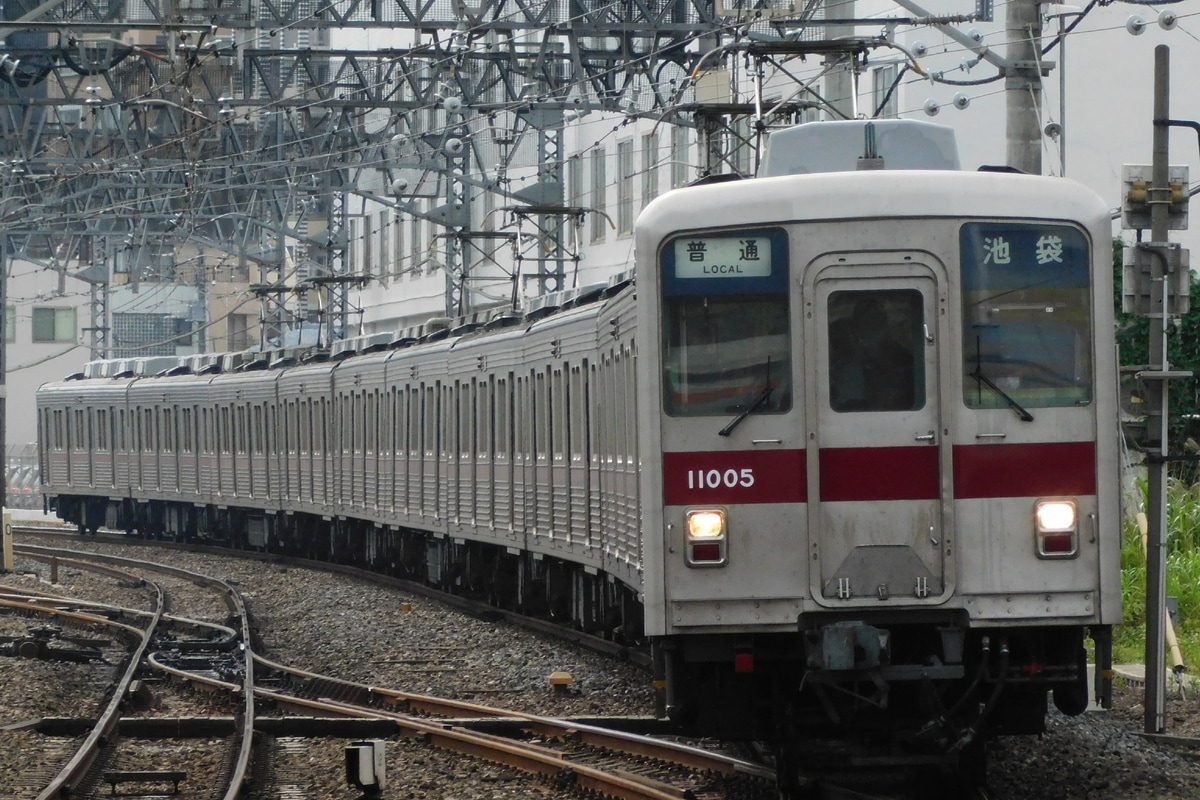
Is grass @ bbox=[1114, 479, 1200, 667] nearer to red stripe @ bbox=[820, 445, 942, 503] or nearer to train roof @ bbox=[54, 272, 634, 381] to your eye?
train roof @ bbox=[54, 272, 634, 381]

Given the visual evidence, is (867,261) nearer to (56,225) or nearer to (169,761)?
(169,761)

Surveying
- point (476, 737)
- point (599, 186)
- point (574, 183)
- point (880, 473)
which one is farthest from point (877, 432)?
point (574, 183)

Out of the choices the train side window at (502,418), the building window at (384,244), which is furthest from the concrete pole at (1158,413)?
the building window at (384,244)

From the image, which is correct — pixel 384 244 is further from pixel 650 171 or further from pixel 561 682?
pixel 561 682

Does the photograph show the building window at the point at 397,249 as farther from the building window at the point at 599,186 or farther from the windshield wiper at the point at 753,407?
the windshield wiper at the point at 753,407

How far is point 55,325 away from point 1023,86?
210 feet

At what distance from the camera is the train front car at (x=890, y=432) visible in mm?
8250

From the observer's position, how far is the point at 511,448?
752 inches

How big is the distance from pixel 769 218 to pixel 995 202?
0.90 m

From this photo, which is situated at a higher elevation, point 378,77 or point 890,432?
point 378,77

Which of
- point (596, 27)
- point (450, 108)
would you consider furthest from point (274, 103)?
point (596, 27)

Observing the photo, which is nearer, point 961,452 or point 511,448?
point 961,452

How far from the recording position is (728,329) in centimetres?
837

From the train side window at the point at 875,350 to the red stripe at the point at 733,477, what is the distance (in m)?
0.31
